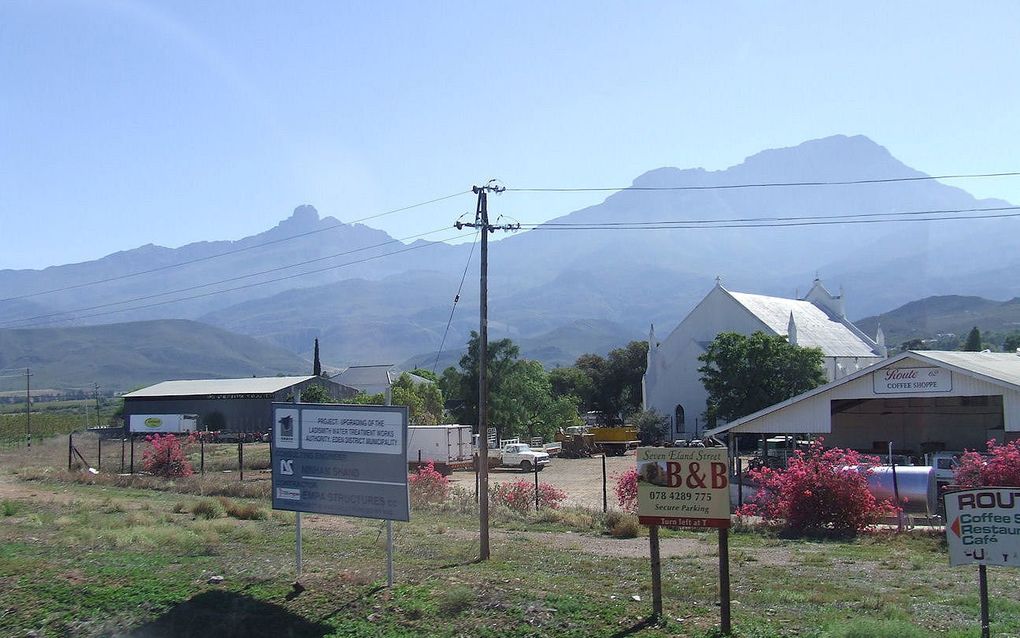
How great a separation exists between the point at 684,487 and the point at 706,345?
67.7m

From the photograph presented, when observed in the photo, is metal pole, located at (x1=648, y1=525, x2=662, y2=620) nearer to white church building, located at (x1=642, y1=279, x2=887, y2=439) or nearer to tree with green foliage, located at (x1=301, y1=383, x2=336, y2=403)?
white church building, located at (x1=642, y1=279, x2=887, y2=439)

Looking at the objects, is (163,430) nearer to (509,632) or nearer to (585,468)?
(585,468)

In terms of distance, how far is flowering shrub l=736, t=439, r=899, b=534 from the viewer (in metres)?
19.7

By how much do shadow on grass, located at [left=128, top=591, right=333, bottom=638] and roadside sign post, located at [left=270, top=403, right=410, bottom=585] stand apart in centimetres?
149

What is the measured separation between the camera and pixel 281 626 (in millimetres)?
10422

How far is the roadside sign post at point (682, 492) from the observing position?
10.0m

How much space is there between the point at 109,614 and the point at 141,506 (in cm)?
1340

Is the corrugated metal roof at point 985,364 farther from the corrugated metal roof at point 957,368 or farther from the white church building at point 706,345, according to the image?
the white church building at point 706,345

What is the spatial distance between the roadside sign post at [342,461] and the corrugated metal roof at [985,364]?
2216 centimetres

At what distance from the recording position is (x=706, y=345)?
250 feet

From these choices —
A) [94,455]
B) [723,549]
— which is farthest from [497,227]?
[94,455]

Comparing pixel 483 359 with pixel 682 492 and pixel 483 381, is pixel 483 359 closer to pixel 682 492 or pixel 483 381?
pixel 483 381

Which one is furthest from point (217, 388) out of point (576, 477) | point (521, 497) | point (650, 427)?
point (521, 497)

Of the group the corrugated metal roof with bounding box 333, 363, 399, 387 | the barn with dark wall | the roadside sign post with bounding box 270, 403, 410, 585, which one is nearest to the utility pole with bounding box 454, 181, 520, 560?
the roadside sign post with bounding box 270, 403, 410, 585
